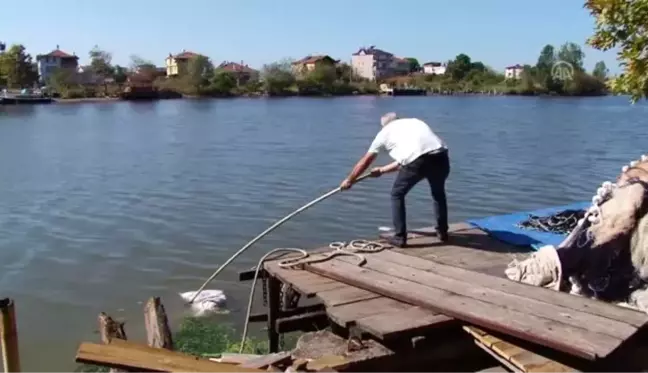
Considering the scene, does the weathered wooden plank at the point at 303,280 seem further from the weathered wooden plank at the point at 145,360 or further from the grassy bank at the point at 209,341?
the weathered wooden plank at the point at 145,360

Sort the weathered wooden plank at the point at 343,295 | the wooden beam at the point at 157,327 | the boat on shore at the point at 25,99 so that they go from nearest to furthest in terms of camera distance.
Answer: the weathered wooden plank at the point at 343,295 → the wooden beam at the point at 157,327 → the boat on shore at the point at 25,99

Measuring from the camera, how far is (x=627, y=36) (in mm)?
6832

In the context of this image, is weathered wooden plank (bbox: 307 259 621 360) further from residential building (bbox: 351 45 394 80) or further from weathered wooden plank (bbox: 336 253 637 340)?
residential building (bbox: 351 45 394 80)

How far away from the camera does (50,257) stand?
47.2ft

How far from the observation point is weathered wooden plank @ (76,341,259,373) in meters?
5.01

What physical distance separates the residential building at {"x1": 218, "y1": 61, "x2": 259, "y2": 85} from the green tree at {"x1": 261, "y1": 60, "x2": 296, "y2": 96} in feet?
13.0

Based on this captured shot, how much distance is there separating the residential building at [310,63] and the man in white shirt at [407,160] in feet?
463

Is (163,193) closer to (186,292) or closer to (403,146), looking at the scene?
(186,292)

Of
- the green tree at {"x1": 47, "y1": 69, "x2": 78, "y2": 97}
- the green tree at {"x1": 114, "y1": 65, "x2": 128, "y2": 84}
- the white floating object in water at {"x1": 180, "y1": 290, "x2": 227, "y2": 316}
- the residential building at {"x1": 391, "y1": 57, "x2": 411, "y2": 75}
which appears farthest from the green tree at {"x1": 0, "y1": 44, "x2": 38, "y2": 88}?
the white floating object in water at {"x1": 180, "y1": 290, "x2": 227, "y2": 316}

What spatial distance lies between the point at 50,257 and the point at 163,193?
7.27 metres

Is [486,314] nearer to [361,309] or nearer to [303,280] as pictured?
[361,309]

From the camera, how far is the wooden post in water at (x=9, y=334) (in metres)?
6.02

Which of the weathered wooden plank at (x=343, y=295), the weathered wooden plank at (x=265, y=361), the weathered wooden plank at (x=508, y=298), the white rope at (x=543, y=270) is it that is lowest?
the weathered wooden plank at (x=265, y=361)

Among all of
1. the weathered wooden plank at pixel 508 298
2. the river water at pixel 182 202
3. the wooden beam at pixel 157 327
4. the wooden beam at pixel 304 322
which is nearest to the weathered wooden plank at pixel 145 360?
the wooden beam at pixel 157 327
